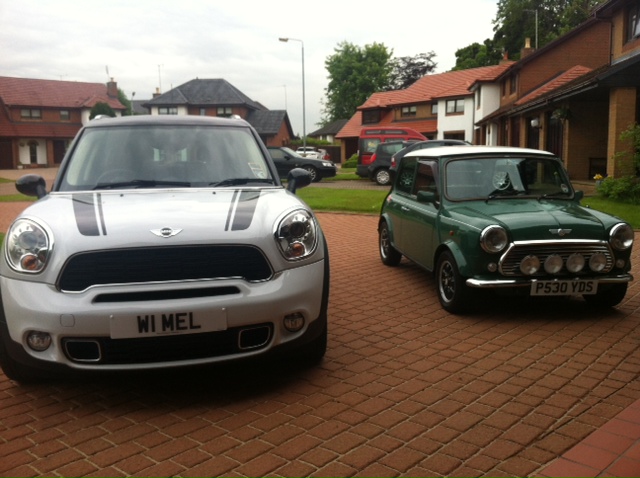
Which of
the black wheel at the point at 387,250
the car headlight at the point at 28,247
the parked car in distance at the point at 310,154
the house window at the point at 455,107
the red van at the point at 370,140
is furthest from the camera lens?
the house window at the point at 455,107

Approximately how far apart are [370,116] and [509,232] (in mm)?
60131

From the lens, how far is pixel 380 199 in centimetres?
1828

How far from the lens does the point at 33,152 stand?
64.4 meters

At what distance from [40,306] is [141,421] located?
844mm

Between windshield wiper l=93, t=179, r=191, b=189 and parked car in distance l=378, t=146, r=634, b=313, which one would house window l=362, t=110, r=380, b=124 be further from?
windshield wiper l=93, t=179, r=191, b=189

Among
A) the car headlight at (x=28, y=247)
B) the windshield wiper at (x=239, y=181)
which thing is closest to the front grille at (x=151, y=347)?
the car headlight at (x=28, y=247)

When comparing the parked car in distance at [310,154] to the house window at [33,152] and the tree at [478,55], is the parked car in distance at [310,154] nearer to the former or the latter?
the tree at [478,55]

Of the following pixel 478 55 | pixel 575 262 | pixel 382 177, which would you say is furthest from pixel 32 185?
pixel 478 55

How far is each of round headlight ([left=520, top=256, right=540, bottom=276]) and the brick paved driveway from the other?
0.48m

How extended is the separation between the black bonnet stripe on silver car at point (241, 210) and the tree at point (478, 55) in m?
74.0

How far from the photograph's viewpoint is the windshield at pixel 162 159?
4.75m

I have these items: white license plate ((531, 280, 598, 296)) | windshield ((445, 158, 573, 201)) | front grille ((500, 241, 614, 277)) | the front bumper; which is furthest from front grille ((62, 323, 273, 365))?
windshield ((445, 158, 573, 201))

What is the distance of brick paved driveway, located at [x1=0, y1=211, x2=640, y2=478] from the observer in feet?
10.1

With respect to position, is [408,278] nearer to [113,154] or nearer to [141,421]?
[113,154]
